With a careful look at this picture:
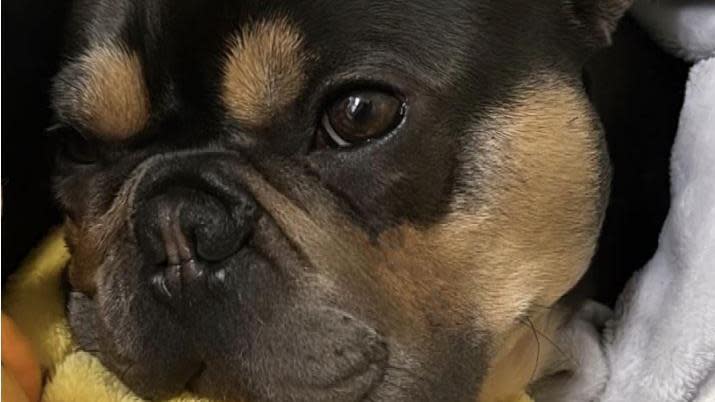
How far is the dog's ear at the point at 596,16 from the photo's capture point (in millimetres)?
1622

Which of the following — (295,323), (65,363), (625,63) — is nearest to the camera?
(295,323)

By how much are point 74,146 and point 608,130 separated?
74cm

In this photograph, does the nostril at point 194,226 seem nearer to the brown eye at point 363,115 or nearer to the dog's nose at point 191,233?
the dog's nose at point 191,233

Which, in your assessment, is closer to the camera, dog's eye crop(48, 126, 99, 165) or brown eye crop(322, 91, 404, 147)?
brown eye crop(322, 91, 404, 147)

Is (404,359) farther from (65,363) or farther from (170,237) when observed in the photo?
(65,363)

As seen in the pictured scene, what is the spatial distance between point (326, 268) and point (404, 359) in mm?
136

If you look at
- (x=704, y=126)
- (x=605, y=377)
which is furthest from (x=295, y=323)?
(x=704, y=126)

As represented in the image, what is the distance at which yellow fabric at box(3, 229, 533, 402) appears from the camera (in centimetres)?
146

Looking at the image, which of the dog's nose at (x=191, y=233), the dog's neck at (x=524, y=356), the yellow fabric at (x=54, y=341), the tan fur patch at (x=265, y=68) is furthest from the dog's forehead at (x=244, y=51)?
the dog's neck at (x=524, y=356)

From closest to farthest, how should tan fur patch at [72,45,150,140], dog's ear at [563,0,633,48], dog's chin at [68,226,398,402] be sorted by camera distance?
dog's chin at [68,226,398,402] → tan fur patch at [72,45,150,140] → dog's ear at [563,0,633,48]

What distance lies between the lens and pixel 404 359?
143 cm

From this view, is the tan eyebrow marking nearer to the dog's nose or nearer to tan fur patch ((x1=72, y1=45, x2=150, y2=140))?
tan fur patch ((x1=72, y1=45, x2=150, y2=140))

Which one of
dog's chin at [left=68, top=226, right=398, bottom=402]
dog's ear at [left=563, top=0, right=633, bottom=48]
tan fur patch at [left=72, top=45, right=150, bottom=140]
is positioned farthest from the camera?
dog's ear at [left=563, top=0, right=633, bottom=48]

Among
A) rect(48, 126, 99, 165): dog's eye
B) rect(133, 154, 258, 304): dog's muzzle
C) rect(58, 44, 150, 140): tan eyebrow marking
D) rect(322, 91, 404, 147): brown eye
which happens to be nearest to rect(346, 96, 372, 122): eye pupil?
rect(322, 91, 404, 147): brown eye
